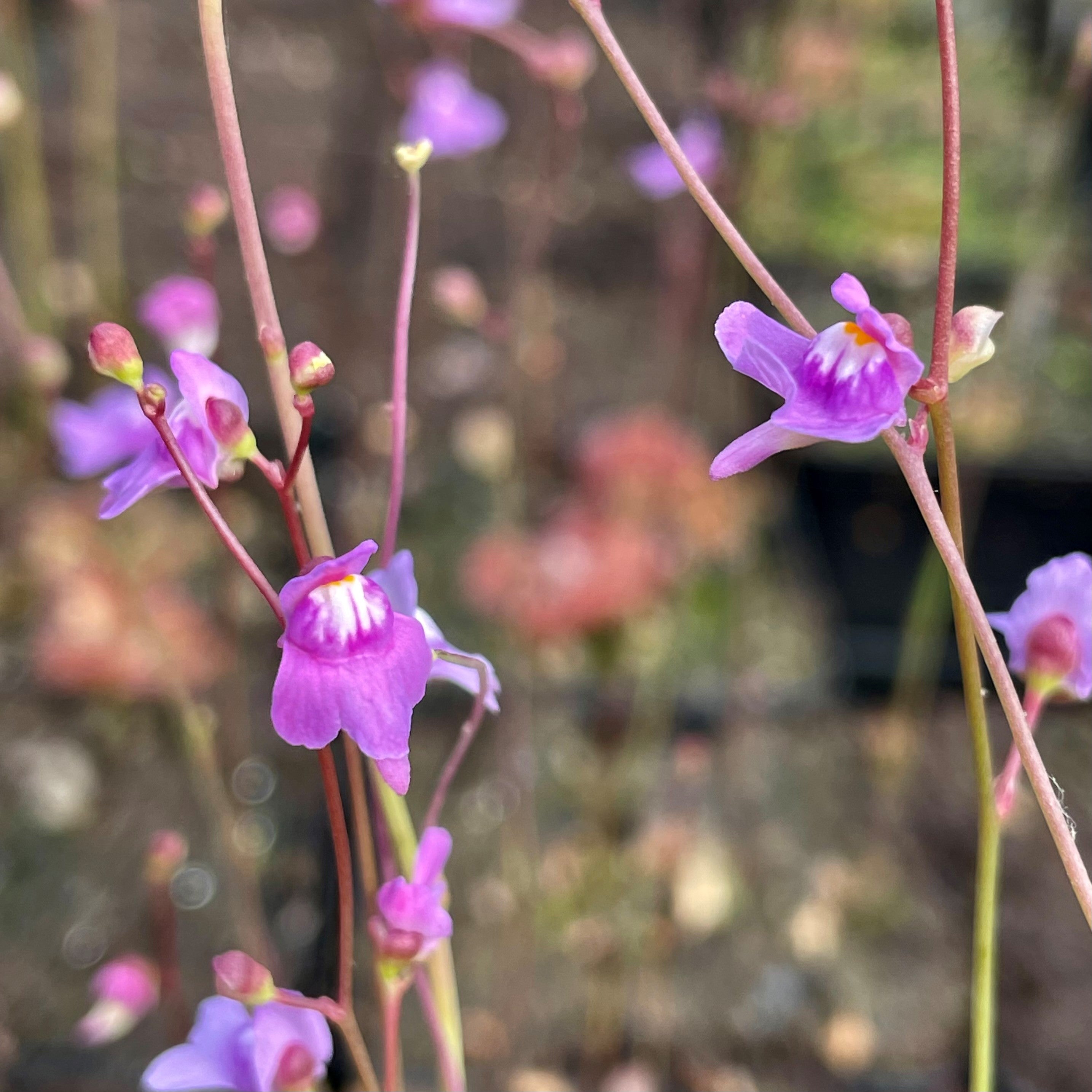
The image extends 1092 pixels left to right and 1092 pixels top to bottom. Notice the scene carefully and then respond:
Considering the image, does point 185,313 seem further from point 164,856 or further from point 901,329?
point 901,329

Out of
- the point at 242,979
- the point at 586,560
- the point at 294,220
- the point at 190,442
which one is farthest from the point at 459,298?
the point at 586,560

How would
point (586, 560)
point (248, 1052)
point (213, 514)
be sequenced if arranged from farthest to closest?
1. point (586, 560)
2. point (248, 1052)
3. point (213, 514)

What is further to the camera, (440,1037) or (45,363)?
(45,363)

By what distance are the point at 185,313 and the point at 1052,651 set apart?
52 centimetres

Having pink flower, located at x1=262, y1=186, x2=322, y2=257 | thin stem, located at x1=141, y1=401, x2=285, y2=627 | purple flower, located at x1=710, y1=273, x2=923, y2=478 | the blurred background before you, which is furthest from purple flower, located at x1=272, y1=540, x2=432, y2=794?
pink flower, located at x1=262, y1=186, x2=322, y2=257

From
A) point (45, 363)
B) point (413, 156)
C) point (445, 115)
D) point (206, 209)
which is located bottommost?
point (413, 156)

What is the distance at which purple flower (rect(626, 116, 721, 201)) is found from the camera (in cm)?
109

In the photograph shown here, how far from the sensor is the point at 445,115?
0.97 meters

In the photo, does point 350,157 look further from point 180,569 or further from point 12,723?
point 12,723

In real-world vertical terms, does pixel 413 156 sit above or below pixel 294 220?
below

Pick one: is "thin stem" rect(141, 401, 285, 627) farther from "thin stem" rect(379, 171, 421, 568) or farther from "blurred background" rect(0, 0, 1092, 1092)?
"blurred background" rect(0, 0, 1092, 1092)

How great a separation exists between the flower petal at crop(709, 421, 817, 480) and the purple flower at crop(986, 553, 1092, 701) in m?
0.15

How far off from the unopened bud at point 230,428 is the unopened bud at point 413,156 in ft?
0.33

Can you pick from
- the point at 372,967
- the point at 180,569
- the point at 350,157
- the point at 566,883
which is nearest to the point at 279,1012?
the point at 372,967
